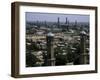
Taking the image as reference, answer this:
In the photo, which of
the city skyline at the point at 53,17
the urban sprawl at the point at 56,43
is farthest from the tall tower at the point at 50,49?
the city skyline at the point at 53,17

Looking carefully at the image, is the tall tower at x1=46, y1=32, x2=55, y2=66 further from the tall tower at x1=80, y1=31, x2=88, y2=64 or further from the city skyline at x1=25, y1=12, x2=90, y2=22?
the tall tower at x1=80, y1=31, x2=88, y2=64

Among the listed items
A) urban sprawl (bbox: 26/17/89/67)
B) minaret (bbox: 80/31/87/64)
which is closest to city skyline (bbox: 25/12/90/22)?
urban sprawl (bbox: 26/17/89/67)

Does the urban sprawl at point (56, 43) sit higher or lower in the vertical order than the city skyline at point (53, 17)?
lower

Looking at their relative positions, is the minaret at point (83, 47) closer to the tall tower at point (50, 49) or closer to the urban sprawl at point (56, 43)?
the urban sprawl at point (56, 43)

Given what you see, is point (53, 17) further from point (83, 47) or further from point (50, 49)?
point (83, 47)

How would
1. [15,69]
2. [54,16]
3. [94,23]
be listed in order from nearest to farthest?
1. [15,69]
2. [54,16]
3. [94,23]

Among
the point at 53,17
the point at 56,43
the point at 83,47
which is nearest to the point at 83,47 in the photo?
the point at 83,47

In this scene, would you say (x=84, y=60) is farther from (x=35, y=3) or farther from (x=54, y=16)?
(x=35, y=3)

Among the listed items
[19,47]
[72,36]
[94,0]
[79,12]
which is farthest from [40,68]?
[94,0]
